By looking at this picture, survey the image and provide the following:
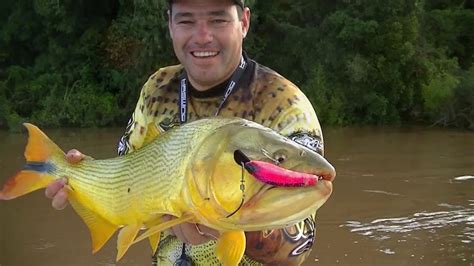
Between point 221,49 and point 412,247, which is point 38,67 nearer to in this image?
point 412,247

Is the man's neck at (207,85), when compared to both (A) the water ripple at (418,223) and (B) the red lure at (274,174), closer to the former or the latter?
(B) the red lure at (274,174)

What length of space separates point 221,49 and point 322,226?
27.6ft

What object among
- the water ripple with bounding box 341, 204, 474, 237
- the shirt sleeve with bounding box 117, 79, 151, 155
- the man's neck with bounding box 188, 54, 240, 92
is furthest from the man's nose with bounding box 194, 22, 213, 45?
the water ripple with bounding box 341, 204, 474, 237

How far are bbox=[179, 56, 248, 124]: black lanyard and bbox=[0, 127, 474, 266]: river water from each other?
6.54 metres

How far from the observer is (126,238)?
2.20 m

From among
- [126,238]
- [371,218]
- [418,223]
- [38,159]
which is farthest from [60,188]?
[371,218]

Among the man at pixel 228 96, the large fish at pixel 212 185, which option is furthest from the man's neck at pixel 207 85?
the large fish at pixel 212 185

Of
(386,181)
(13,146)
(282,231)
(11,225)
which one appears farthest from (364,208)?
(13,146)

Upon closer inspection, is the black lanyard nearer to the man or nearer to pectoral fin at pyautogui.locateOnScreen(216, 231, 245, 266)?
the man

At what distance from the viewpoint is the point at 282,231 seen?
242cm

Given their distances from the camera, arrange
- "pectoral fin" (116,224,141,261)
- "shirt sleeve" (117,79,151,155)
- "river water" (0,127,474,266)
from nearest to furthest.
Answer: "pectoral fin" (116,224,141,261) → "shirt sleeve" (117,79,151,155) → "river water" (0,127,474,266)

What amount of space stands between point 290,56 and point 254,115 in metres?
21.6

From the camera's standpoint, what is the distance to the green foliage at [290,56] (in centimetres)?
2173

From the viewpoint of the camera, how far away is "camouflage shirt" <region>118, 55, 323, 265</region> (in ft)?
8.00
